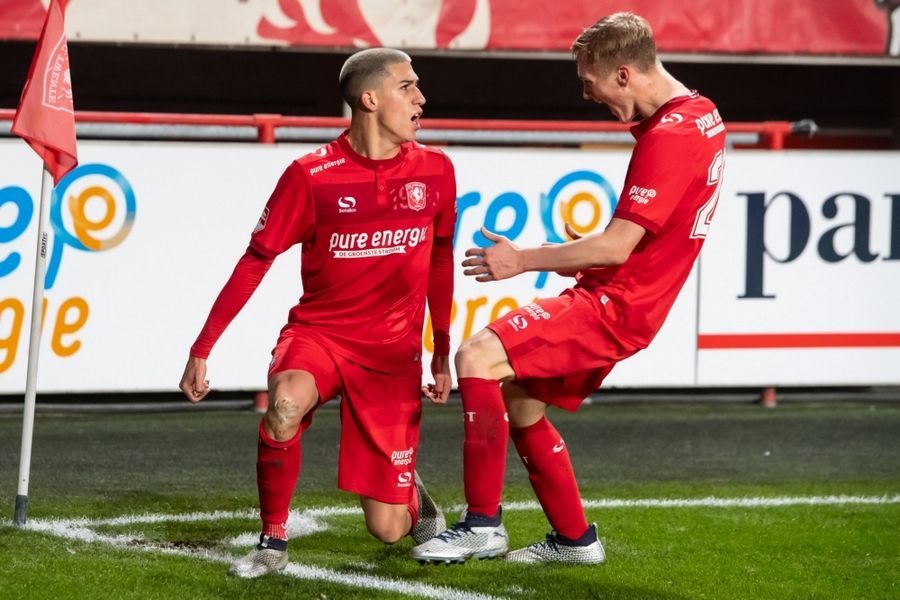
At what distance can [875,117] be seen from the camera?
14172mm

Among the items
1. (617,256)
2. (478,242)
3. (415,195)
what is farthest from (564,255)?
(478,242)

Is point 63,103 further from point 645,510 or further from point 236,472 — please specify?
point 645,510

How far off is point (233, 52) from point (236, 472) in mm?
6810

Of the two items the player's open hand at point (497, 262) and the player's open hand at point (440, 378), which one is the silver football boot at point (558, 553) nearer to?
the player's open hand at point (440, 378)

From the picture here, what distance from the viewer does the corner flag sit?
5.58 meters

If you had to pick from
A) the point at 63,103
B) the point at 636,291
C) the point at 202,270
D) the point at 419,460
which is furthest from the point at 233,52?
the point at 636,291

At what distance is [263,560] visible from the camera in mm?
5023

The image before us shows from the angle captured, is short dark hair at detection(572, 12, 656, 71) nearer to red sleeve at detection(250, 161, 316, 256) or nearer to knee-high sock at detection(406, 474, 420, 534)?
red sleeve at detection(250, 161, 316, 256)

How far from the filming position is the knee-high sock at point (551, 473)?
5219mm

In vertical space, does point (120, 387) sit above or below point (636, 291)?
below

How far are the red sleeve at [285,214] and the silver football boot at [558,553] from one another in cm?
134

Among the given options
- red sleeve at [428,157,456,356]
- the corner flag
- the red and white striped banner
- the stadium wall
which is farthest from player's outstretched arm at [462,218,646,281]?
the red and white striped banner

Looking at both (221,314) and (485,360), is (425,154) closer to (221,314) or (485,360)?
(485,360)

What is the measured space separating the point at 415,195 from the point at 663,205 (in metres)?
0.90
